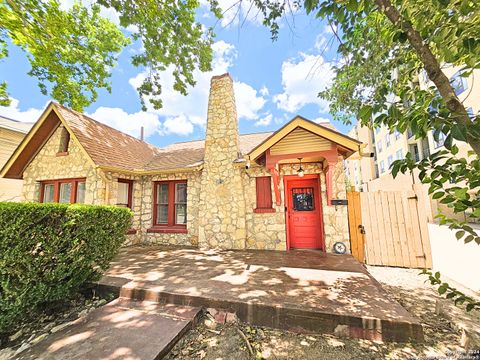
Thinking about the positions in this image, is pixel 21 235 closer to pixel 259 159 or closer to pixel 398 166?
pixel 398 166

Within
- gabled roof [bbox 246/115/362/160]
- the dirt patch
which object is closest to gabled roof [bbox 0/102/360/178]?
gabled roof [bbox 246/115/362/160]

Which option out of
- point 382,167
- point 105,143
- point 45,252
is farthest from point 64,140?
point 382,167

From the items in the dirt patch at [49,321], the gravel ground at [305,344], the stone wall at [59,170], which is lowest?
the gravel ground at [305,344]

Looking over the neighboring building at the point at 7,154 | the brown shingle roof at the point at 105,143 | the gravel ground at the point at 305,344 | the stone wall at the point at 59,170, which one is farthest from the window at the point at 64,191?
the gravel ground at the point at 305,344

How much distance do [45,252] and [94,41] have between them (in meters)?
9.75

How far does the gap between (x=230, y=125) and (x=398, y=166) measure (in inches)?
255

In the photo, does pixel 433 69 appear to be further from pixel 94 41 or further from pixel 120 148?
pixel 94 41

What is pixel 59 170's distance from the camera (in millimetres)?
7891

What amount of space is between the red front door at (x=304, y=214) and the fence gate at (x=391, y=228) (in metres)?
1.06

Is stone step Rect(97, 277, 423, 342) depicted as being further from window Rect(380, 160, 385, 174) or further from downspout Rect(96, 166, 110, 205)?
window Rect(380, 160, 385, 174)

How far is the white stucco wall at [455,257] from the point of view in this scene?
4.09 meters

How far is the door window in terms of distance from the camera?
22.7 ft

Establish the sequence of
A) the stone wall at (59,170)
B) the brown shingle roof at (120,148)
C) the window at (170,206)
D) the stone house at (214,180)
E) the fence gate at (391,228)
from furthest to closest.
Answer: the window at (170,206), the brown shingle roof at (120,148), the stone wall at (59,170), the stone house at (214,180), the fence gate at (391,228)

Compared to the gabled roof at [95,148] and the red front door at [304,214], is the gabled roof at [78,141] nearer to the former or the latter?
the gabled roof at [95,148]
